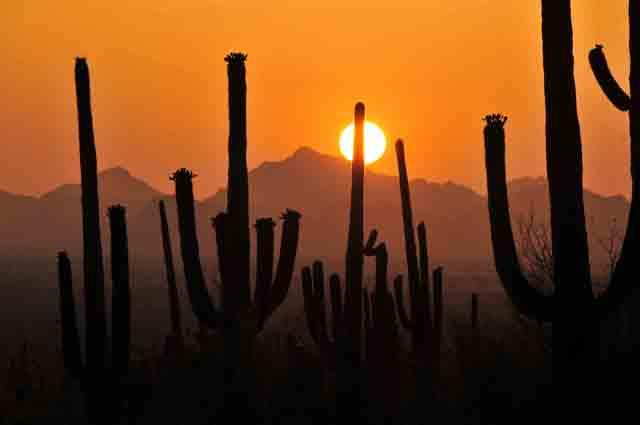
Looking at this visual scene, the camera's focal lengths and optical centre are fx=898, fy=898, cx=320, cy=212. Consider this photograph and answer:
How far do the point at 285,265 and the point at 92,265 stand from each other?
237cm

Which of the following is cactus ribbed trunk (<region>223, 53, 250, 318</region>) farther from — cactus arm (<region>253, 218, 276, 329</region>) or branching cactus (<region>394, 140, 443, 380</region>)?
branching cactus (<region>394, 140, 443, 380</region>)

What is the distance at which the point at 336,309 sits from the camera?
12430mm

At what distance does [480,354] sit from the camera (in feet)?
44.2

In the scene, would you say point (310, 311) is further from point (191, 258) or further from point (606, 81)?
point (606, 81)

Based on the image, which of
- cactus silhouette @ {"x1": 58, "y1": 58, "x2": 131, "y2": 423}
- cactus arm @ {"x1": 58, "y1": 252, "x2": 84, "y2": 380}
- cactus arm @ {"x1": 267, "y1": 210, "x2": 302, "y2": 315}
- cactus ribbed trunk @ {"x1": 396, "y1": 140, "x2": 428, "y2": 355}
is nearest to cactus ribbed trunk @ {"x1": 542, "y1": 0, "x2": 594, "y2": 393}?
cactus arm @ {"x1": 267, "y1": 210, "x2": 302, "y2": 315}

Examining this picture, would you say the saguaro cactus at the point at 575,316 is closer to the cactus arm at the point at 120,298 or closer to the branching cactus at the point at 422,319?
the cactus arm at the point at 120,298

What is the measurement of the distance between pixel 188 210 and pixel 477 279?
6759 centimetres

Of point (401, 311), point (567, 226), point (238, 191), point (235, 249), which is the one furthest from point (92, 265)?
point (401, 311)

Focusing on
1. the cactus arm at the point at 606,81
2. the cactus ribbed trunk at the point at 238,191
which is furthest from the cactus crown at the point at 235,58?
the cactus arm at the point at 606,81

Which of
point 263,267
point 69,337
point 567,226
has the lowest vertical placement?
point 69,337

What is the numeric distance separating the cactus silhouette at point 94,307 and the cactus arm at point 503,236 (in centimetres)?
420

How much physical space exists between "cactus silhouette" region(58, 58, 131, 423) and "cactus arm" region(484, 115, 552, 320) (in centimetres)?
420

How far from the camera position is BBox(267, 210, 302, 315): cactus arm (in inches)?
426

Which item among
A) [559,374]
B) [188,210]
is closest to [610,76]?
[559,374]
